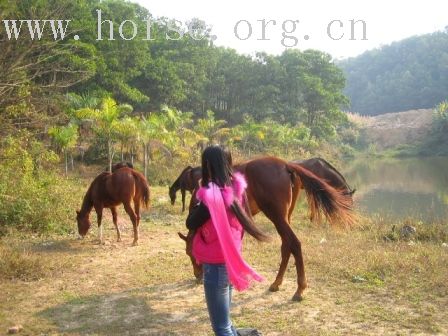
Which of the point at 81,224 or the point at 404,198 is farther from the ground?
the point at 81,224

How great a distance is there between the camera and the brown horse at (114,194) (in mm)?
8242

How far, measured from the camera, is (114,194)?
8289mm

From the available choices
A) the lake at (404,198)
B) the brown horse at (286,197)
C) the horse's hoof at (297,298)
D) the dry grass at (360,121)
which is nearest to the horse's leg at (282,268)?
the brown horse at (286,197)

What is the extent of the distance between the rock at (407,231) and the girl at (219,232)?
675cm

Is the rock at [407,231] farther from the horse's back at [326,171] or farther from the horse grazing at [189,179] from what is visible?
the horse grazing at [189,179]

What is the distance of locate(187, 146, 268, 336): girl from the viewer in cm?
293

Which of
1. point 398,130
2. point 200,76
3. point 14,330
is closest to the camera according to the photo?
point 14,330

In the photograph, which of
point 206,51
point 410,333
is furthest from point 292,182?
point 206,51

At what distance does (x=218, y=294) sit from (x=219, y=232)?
0.45 m

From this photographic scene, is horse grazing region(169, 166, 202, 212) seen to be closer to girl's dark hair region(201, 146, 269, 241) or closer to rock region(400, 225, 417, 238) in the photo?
rock region(400, 225, 417, 238)

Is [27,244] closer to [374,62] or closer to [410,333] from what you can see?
[410,333]

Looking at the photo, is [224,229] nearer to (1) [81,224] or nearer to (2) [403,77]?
(1) [81,224]

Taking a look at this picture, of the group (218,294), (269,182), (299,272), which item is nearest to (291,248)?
(299,272)

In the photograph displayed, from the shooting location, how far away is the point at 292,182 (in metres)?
5.53
